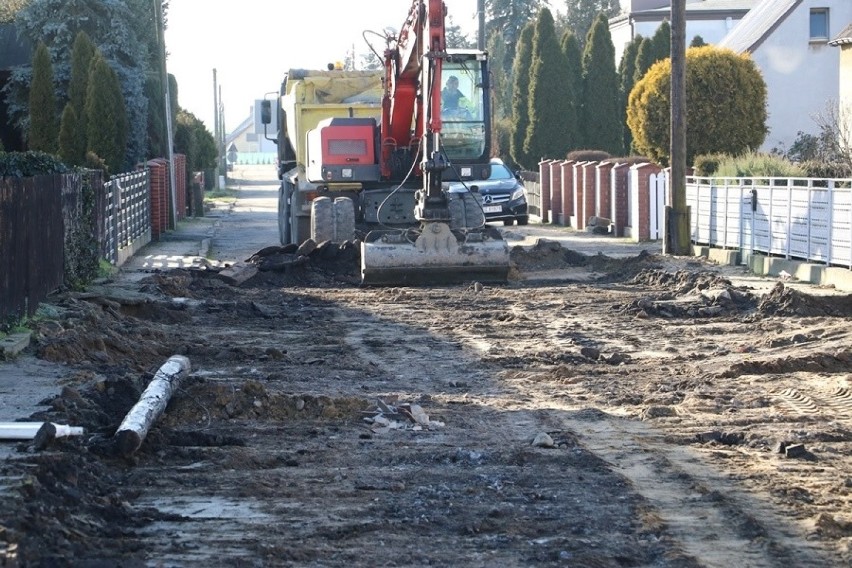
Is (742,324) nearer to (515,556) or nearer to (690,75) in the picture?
(515,556)

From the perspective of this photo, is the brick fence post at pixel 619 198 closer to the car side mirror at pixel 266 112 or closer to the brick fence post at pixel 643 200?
the brick fence post at pixel 643 200

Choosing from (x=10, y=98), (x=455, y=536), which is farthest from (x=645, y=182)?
(x=455, y=536)

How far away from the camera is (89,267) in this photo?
19.4 m

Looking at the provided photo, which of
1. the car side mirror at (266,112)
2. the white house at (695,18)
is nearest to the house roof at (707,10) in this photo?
the white house at (695,18)

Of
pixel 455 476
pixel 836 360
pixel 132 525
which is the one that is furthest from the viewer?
pixel 836 360

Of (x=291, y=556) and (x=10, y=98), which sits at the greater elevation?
(x=10, y=98)

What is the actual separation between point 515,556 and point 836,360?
259 inches

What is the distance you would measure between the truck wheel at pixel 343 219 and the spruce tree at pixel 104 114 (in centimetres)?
1364

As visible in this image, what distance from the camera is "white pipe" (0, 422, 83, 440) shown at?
844 cm

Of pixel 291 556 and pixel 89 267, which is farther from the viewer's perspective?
pixel 89 267

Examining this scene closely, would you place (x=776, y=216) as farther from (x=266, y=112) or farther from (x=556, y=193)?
(x=556, y=193)

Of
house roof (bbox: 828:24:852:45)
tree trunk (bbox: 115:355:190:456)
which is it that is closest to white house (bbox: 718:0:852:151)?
house roof (bbox: 828:24:852:45)

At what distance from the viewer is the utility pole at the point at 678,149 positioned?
A: 2467cm

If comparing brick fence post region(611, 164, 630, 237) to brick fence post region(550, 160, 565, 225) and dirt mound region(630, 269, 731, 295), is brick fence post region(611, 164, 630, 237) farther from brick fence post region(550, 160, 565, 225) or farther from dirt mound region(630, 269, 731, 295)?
dirt mound region(630, 269, 731, 295)
